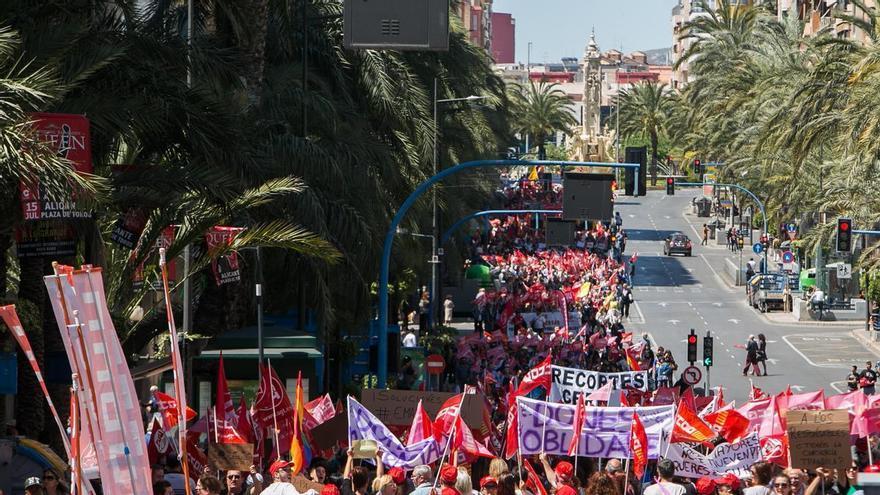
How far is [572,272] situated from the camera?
202ft

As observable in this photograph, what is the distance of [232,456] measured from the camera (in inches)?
599

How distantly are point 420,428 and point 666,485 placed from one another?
4.07 metres

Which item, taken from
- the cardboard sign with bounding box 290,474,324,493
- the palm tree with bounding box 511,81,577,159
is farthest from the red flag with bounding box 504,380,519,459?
the palm tree with bounding box 511,81,577,159

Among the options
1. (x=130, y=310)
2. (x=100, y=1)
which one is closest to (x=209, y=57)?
(x=100, y=1)

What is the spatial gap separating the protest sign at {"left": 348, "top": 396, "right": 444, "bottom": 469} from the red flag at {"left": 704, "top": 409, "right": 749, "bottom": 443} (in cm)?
344

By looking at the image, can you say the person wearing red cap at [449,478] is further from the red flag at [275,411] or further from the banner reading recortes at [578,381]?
the banner reading recortes at [578,381]

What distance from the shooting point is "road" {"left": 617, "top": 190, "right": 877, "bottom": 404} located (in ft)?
144

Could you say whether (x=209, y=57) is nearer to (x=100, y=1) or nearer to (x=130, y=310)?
(x=100, y=1)

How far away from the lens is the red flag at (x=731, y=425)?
57.8 feet

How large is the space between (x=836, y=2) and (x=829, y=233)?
62.7 feet

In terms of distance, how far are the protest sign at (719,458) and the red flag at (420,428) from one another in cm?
249

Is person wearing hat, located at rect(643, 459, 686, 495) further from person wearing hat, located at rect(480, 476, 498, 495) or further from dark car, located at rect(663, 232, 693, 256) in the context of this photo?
dark car, located at rect(663, 232, 693, 256)

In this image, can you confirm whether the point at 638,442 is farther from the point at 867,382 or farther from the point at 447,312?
the point at 447,312

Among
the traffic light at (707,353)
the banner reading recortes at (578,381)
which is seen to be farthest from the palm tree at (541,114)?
the banner reading recortes at (578,381)
